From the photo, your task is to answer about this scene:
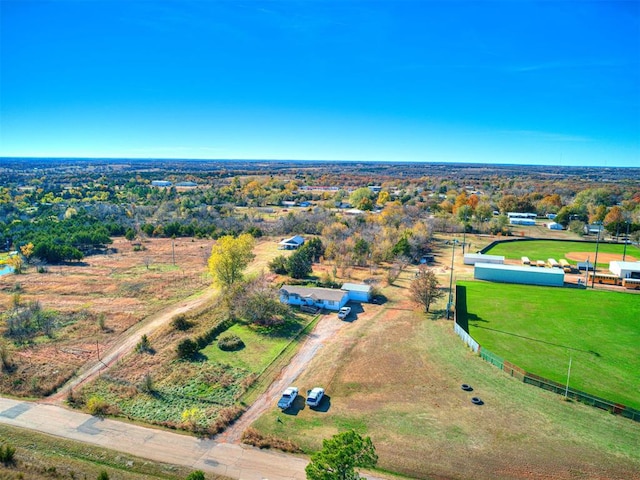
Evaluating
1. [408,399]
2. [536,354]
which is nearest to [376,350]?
[408,399]

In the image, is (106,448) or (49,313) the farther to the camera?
(49,313)

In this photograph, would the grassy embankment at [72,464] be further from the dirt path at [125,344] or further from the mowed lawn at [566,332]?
the mowed lawn at [566,332]

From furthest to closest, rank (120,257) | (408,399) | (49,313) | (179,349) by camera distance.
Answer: (120,257), (49,313), (179,349), (408,399)

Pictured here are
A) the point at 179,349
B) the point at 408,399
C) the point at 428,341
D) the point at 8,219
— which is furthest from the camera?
the point at 8,219

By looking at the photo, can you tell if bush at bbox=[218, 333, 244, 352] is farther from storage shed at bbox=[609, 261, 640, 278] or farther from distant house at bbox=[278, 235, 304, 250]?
storage shed at bbox=[609, 261, 640, 278]

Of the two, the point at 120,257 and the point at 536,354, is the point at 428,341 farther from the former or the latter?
the point at 120,257

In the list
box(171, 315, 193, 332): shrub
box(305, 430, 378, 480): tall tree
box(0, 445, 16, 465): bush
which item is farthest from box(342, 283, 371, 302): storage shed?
box(0, 445, 16, 465): bush
